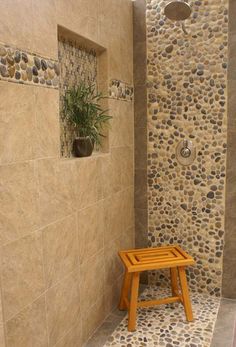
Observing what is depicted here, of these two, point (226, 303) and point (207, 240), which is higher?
point (207, 240)

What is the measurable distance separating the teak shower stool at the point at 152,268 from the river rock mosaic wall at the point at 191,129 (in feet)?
0.87

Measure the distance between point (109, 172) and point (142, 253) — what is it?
25.2 inches

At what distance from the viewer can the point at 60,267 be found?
1710mm

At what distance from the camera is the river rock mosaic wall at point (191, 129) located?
91.7 inches

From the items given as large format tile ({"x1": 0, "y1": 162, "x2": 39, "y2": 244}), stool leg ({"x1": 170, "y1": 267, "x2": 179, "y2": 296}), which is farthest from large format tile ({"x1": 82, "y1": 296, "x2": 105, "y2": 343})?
large format tile ({"x1": 0, "y1": 162, "x2": 39, "y2": 244})

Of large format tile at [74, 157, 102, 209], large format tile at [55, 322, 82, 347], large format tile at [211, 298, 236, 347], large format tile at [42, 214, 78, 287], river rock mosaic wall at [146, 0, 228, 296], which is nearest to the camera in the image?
large format tile at [42, 214, 78, 287]

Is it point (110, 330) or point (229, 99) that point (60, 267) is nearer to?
point (110, 330)

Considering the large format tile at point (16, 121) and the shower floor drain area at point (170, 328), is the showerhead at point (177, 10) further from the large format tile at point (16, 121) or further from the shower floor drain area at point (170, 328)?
the shower floor drain area at point (170, 328)

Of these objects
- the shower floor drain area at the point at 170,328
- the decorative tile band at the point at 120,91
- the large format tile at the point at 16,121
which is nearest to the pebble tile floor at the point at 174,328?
the shower floor drain area at the point at 170,328

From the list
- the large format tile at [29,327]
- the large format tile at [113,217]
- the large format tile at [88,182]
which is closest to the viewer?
the large format tile at [29,327]

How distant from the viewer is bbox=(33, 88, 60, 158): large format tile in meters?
1.50

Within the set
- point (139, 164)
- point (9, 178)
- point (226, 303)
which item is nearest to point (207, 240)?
point (226, 303)

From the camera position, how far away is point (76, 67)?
6.55 ft

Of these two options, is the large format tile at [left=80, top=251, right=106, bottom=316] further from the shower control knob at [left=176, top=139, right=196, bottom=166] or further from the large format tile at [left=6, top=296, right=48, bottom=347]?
the shower control knob at [left=176, top=139, right=196, bottom=166]
